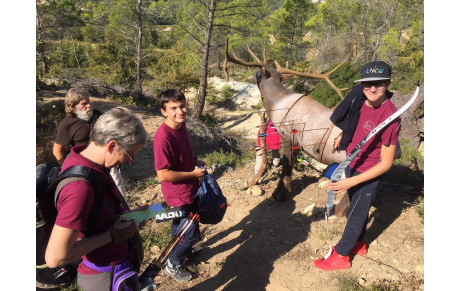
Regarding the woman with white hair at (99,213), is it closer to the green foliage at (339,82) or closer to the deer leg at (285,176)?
the deer leg at (285,176)

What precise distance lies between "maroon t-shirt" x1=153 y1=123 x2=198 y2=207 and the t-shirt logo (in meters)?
1.67

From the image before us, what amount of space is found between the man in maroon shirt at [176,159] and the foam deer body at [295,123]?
5.79ft

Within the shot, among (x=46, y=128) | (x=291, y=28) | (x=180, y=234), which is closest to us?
(x=180, y=234)

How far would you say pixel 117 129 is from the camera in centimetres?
153

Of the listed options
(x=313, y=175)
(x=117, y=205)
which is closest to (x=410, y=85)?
(x=313, y=175)

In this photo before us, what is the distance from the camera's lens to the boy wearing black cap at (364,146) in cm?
233

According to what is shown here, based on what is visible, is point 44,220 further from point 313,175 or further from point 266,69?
point 313,175

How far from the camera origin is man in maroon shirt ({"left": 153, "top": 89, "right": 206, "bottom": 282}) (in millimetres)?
2434

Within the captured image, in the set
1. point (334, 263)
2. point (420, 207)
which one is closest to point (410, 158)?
point (420, 207)

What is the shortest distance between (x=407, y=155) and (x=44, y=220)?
5.79 meters

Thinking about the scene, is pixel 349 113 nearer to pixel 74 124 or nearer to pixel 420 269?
pixel 420 269

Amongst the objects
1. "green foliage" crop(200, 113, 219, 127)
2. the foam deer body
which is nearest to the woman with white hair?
the foam deer body

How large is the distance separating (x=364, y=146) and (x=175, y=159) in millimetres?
1774

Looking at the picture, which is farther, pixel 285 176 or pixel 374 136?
pixel 285 176
